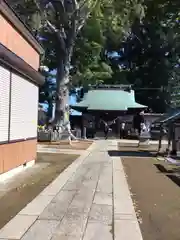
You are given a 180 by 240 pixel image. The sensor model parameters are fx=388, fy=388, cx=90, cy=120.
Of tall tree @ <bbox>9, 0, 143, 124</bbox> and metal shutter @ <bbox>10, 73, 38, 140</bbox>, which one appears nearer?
metal shutter @ <bbox>10, 73, 38, 140</bbox>

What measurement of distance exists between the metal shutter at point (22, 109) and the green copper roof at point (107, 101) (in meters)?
27.4

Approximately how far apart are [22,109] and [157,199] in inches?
220

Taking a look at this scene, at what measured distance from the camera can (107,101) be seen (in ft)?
140

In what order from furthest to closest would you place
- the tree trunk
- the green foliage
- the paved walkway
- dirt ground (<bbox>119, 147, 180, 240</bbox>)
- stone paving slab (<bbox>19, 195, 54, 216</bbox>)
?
the green foliage, the tree trunk, stone paving slab (<bbox>19, 195, 54, 216</bbox>), dirt ground (<bbox>119, 147, 180, 240</bbox>), the paved walkway

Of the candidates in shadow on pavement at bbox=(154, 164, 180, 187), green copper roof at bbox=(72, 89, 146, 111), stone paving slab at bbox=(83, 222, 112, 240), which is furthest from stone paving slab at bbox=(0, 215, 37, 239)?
green copper roof at bbox=(72, 89, 146, 111)

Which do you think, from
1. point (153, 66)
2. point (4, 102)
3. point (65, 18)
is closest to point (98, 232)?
point (4, 102)

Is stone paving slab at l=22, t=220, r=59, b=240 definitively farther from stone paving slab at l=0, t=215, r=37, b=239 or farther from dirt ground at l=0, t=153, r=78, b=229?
dirt ground at l=0, t=153, r=78, b=229

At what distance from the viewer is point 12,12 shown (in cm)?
1053

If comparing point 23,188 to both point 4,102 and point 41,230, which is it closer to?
point 4,102

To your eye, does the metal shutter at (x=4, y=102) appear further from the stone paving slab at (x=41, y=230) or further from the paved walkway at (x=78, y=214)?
the stone paving slab at (x=41, y=230)

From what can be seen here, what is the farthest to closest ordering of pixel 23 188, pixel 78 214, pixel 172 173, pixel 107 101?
pixel 107 101 → pixel 172 173 → pixel 23 188 → pixel 78 214

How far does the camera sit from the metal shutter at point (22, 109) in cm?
1119

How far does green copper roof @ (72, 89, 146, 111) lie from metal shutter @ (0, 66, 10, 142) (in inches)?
1216

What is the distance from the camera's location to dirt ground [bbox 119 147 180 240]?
6.10m
